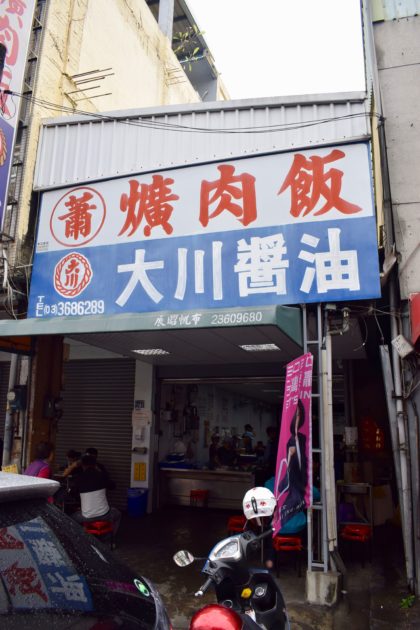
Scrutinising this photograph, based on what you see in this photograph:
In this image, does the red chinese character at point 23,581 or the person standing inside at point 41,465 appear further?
the person standing inside at point 41,465

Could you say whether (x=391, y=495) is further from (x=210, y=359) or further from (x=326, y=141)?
(x=326, y=141)

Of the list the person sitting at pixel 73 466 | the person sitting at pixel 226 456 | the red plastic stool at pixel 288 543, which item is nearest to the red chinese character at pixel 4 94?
the person sitting at pixel 73 466

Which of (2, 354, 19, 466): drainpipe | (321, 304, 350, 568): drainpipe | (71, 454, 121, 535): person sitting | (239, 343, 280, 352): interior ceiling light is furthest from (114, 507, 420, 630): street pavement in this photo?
(239, 343, 280, 352): interior ceiling light

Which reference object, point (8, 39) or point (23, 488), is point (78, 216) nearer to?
point (8, 39)

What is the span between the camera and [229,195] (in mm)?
7777

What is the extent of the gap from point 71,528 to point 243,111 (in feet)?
24.4

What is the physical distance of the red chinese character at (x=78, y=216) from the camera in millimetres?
8633

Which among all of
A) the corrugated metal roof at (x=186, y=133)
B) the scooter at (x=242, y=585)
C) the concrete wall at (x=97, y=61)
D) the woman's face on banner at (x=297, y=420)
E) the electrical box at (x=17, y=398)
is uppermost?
the concrete wall at (x=97, y=61)

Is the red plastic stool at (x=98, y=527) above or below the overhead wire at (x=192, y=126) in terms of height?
below

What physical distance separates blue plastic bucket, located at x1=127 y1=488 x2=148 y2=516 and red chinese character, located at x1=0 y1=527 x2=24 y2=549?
909 centimetres

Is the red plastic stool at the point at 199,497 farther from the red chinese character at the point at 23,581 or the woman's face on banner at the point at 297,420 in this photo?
A: the red chinese character at the point at 23,581

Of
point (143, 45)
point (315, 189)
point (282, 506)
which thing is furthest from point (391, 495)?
point (143, 45)

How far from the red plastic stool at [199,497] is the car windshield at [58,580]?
9.19m

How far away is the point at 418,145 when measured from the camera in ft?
24.1
